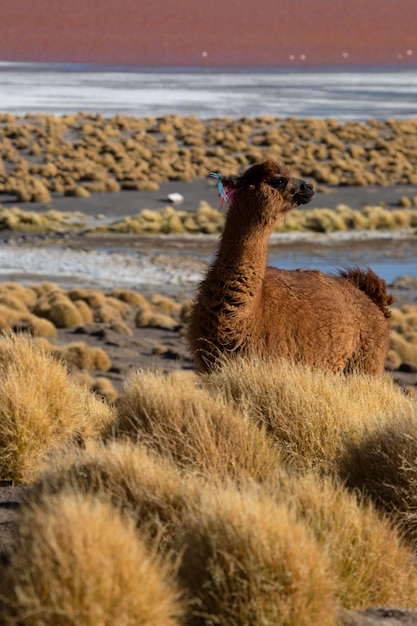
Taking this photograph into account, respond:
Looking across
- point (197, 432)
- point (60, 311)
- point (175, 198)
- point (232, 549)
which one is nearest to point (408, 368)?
point (60, 311)

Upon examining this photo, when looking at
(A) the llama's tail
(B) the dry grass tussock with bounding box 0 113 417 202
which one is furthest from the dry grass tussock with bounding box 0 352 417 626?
(B) the dry grass tussock with bounding box 0 113 417 202

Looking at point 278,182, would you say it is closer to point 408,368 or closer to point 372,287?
point 372,287

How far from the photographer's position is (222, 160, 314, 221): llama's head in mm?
6324

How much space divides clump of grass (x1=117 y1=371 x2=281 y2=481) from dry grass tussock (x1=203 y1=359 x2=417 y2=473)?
12cm

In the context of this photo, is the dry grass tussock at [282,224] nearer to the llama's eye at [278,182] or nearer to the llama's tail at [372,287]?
the llama's tail at [372,287]

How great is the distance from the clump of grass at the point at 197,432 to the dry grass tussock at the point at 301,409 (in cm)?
12

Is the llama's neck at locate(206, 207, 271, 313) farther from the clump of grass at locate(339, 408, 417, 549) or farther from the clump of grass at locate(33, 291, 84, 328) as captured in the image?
the clump of grass at locate(33, 291, 84, 328)

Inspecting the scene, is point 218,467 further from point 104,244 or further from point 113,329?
point 104,244

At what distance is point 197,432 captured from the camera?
4680 mm

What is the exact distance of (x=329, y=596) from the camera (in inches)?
137

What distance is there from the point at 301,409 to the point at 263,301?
1.15m

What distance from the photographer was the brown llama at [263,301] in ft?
20.0

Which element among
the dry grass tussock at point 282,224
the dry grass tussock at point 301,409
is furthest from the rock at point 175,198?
the dry grass tussock at point 301,409

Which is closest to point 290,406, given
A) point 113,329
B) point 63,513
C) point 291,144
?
point 63,513
